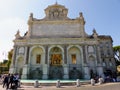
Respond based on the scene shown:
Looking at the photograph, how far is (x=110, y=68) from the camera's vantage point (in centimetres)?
4812

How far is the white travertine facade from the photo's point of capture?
31406 millimetres

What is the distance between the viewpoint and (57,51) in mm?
33750

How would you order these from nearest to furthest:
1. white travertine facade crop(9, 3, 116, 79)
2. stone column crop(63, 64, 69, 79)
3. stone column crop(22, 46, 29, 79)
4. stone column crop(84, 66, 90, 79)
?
stone column crop(63, 64, 69, 79), stone column crop(84, 66, 90, 79), stone column crop(22, 46, 29, 79), white travertine facade crop(9, 3, 116, 79)

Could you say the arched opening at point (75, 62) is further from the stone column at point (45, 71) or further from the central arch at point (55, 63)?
the stone column at point (45, 71)

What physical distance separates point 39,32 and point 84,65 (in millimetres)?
12953

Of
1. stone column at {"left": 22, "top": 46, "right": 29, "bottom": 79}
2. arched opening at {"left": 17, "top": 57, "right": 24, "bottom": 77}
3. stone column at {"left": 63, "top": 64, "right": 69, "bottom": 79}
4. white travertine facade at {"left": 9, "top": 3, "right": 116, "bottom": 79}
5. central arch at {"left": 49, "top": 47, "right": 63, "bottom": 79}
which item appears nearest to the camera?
stone column at {"left": 63, "top": 64, "right": 69, "bottom": 79}

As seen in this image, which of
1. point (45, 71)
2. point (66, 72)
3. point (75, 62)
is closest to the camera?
point (66, 72)

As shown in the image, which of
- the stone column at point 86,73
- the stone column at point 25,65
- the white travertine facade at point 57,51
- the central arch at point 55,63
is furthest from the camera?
the white travertine facade at point 57,51

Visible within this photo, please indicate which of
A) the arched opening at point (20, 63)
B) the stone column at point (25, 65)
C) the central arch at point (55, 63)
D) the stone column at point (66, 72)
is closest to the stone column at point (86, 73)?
the stone column at point (66, 72)

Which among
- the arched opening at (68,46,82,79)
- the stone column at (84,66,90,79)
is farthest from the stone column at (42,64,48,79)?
the stone column at (84,66,90,79)

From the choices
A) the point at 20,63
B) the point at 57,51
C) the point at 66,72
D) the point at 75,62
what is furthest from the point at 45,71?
the point at 75,62

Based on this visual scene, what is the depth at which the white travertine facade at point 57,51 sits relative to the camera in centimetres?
3141

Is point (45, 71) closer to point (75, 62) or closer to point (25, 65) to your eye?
point (25, 65)

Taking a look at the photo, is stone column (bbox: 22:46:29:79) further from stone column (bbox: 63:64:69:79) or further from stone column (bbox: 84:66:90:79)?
stone column (bbox: 84:66:90:79)
